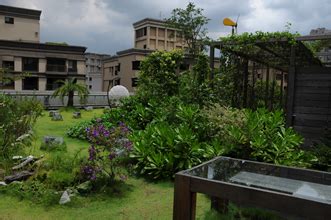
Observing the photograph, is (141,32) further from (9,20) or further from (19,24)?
(9,20)

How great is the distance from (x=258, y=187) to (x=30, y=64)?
35.7m

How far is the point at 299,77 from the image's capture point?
7.45 metres

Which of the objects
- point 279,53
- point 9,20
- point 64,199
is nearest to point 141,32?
point 9,20

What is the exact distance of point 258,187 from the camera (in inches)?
111

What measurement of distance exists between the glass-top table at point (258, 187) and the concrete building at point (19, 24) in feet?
130

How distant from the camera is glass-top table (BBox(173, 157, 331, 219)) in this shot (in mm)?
2311

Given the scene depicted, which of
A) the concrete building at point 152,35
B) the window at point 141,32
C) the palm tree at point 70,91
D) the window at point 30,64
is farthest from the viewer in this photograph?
the window at point 141,32

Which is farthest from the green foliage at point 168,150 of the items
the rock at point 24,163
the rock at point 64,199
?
the rock at point 24,163

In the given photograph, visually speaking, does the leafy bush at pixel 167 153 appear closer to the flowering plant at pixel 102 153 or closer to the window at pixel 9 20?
the flowering plant at pixel 102 153

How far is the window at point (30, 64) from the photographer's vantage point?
34.1 meters

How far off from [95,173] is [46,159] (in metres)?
1.60

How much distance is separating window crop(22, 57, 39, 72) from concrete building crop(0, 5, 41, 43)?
188 inches

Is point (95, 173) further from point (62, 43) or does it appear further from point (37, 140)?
point (62, 43)

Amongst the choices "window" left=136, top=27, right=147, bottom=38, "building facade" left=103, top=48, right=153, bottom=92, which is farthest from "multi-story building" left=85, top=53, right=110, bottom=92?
"window" left=136, top=27, right=147, bottom=38
